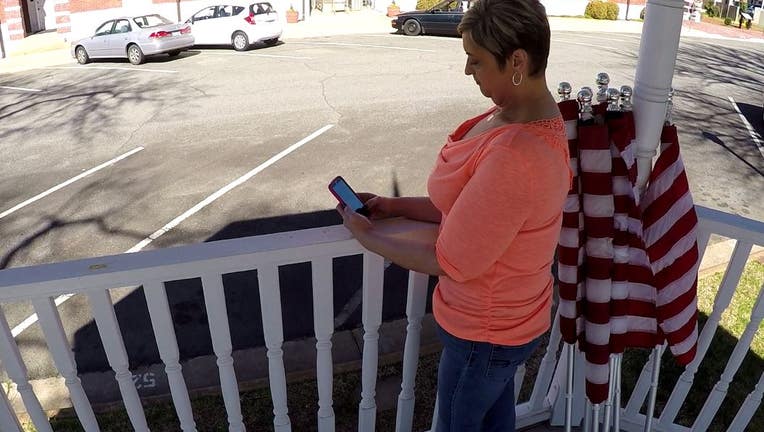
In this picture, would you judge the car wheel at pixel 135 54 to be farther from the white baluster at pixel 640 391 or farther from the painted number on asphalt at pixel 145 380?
the white baluster at pixel 640 391

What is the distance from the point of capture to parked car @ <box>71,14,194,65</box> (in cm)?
1595

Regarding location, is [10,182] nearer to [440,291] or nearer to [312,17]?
[440,291]

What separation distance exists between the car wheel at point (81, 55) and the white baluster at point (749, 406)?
1802 cm

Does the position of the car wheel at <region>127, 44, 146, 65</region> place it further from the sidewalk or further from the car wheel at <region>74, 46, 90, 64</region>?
the sidewalk

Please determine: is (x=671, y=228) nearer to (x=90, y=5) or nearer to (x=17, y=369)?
(x=17, y=369)

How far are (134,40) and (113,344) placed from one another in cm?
1597

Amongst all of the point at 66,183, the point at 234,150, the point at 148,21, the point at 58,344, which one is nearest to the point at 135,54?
the point at 148,21

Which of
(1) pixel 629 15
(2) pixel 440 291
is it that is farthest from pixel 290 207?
(1) pixel 629 15

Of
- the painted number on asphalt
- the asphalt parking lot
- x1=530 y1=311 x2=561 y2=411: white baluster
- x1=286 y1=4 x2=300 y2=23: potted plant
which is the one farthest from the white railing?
x1=286 y1=4 x2=300 y2=23: potted plant

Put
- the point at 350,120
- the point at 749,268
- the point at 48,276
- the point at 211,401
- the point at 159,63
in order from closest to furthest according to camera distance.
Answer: the point at 48,276, the point at 211,401, the point at 749,268, the point at 350,120, the point at 159,63

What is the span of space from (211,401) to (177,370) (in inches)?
55.5

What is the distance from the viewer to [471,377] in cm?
188

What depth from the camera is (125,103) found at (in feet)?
38.8

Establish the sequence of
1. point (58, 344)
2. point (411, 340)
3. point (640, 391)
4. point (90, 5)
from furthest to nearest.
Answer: point (90, 5)
point (640, 391)
point (411, 340)
point (58, 344)
